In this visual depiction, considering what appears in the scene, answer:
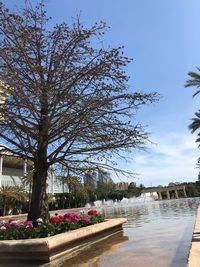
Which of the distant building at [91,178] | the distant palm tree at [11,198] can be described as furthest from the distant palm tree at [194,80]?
the distant palm tree at [11,198]

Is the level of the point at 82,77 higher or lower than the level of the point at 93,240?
higher

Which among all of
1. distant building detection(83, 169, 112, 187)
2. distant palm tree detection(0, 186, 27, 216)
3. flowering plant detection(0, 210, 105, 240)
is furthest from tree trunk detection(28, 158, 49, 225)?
distant palm tree detection(0, 186, 27, 216)

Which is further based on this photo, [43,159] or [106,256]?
[43,159]

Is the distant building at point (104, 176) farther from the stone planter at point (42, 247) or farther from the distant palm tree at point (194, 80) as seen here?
the distant palm tree at point (194, 80)

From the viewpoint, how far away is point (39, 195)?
416 inches

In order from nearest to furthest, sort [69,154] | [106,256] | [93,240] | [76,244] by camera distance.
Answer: [106,256] < [76,244] < [93,240] < [69,154]

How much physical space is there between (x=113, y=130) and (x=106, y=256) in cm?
457

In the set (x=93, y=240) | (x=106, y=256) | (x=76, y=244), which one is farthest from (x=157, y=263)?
(x=93, y=240)

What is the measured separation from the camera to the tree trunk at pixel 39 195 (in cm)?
1038

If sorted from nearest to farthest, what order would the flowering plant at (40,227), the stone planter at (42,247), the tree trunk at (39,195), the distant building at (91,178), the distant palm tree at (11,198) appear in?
the stone planter at (42,247) → the flowering plant at (40,227) → the tree trunk at (39,195) → the distant building at (91,178) → the distant palm tree at (11,198)

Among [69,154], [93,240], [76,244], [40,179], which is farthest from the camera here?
[69,154]

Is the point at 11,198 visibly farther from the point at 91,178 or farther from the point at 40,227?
the point at 40,227

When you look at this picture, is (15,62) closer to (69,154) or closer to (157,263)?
(69,154)

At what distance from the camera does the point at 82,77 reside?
416 inches
